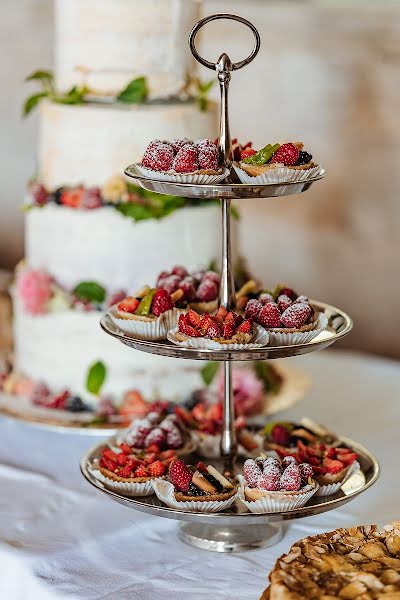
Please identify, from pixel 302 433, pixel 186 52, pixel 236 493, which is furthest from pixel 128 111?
pixel 236 493

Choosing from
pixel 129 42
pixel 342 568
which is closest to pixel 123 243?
pixel 129 42

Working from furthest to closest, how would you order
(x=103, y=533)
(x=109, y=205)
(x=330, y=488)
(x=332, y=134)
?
(x=332, y=134) → (x=109, y=205) → (x=103, y=533) → (x=330, y=488)

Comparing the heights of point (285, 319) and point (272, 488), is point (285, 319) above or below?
above

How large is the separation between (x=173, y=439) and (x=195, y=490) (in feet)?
0.75

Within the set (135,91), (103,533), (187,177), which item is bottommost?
(103,533)

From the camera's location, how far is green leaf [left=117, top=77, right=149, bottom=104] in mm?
2289

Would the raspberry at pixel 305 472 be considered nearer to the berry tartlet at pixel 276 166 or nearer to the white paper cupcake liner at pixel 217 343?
the white paper cupcake liner at pixel 217 343

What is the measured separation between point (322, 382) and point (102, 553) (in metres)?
1.09

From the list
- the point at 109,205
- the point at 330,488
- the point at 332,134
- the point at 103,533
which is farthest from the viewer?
the point at 332,134

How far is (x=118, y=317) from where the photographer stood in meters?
1.75

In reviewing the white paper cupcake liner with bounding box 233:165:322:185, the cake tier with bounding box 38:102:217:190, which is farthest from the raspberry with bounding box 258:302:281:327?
the cake tier with bounding box 38:102:217:190

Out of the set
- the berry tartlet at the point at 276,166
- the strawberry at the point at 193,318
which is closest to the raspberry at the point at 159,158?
the berry tartlet at the point at 276,166

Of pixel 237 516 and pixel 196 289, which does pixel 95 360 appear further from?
pixel 237 516

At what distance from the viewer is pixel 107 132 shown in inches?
90.0
